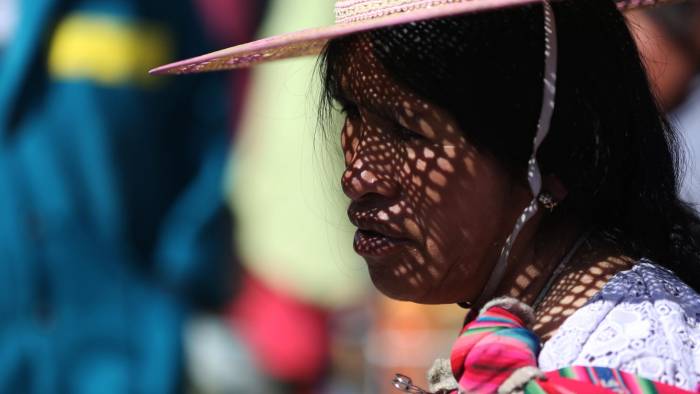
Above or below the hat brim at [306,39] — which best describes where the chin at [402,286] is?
below

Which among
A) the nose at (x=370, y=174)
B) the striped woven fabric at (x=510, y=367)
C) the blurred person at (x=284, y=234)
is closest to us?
the striped woven fabric at (x=510, y=367)

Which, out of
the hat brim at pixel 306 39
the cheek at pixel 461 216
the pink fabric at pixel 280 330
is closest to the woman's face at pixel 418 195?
the cheek at pixel 461 216

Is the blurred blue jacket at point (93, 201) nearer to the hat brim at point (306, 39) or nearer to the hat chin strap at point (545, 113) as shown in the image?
the hat brim at point (306, 39)

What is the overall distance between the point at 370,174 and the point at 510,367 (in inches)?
12.4

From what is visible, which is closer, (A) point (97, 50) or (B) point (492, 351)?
(B) point (492, 351)

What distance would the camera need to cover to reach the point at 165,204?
361 cm

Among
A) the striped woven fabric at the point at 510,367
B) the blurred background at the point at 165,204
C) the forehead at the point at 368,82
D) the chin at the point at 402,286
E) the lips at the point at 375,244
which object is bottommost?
the blurred background at the point at 165,204

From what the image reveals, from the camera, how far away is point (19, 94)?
11.1 ft

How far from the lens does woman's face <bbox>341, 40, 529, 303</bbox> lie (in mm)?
1389

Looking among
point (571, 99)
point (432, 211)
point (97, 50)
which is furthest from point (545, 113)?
point (97, 50)

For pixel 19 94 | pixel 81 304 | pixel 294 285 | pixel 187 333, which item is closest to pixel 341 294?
pixel 294 285

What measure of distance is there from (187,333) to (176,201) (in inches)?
16.3

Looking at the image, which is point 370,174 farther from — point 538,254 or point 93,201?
point 93,201

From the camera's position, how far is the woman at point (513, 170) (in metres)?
1.32
